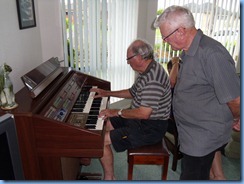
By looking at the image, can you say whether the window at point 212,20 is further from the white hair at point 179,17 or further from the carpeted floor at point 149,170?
the white hair at point 179,17

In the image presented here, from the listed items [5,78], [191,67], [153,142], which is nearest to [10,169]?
[5,78]

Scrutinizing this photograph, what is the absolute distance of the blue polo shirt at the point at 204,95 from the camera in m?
1.07

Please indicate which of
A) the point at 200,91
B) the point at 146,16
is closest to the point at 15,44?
the point at 200,91

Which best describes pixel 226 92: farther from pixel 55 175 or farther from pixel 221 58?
pixel 55 175

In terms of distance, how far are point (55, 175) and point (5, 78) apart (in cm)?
68

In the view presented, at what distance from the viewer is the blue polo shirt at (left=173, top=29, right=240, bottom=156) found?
107 centimetres

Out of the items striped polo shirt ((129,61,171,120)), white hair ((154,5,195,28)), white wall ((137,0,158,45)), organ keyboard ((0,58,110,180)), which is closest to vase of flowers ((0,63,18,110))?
organ keyboard ((0,58,110,180))

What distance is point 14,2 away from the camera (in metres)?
1.62

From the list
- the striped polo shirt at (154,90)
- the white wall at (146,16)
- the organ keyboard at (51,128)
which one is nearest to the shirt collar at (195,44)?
the striped polo shirt at (154,90)

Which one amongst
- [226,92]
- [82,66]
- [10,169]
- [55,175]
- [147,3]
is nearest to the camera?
[10,169]

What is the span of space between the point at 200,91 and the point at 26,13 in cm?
150

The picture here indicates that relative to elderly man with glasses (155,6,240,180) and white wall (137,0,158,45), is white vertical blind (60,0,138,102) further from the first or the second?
elderly man with glasses (155,6,240,180)

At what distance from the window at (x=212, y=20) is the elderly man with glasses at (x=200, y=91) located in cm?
221

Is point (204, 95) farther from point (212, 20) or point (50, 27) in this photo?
point (212, 20)
